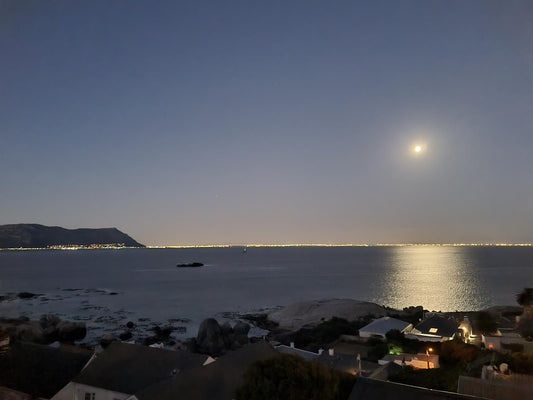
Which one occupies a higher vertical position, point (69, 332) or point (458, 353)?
point (458, 353)

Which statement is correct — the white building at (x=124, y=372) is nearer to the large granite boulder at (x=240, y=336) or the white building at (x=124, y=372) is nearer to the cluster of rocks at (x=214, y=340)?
the cluster of rocks at (x=214, y=340)

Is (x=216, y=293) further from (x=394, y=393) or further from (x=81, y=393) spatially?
(x=394, y=393)

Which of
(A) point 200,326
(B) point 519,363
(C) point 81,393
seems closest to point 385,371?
(B) point 519,363

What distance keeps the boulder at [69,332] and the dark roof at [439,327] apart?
136 feet

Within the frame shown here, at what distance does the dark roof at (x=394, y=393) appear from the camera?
12.2 meters

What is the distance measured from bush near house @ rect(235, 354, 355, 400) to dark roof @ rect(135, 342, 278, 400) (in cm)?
136

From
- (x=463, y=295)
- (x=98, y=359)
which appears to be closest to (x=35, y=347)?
(x=98, y=359)

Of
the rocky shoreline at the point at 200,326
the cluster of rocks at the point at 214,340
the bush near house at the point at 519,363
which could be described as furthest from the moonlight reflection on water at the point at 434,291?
the bush near house at the point at 519,363

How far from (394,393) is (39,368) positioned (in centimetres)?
1936

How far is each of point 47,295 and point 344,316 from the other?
68.9 m

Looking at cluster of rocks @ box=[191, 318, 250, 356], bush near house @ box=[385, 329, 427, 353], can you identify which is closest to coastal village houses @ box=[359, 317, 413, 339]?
bush near house @ box=[385, 329, 427, 353]

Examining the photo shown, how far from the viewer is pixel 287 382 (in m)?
13.7

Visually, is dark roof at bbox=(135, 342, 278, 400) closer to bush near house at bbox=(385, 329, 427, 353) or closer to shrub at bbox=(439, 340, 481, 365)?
shrub at bbox=(439, 340, 481, 365)

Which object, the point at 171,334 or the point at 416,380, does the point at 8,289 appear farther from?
the point at 416,380
